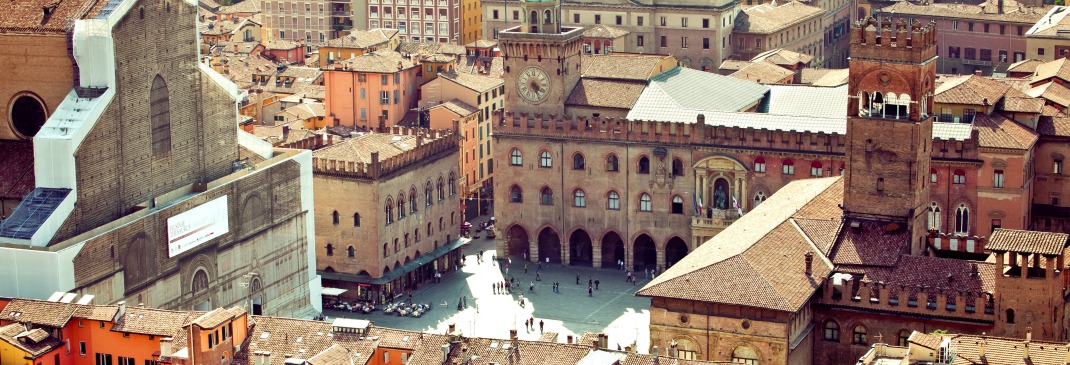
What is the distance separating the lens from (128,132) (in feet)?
313

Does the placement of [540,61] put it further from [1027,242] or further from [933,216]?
[1027,242]

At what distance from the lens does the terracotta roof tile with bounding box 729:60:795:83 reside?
13675 cm

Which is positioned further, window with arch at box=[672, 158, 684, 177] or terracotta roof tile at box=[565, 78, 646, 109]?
terracotta roof tile at box=[565, 78, 646, 109]

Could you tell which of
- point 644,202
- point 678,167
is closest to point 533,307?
point 644,202

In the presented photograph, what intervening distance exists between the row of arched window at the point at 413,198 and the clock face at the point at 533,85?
6344 mm

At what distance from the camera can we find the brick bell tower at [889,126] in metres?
93.5

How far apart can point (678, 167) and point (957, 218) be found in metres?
16.6

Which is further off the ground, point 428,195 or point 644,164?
point 644,164

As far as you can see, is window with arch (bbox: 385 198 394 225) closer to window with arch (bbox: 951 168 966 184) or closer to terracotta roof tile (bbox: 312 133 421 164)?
terracotta roof tile (bbox: 312 133 421 164)

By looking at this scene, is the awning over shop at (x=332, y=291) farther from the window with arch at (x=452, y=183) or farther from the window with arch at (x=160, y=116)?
the window with arch at (x=160, y=116)

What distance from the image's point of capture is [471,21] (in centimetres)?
18300

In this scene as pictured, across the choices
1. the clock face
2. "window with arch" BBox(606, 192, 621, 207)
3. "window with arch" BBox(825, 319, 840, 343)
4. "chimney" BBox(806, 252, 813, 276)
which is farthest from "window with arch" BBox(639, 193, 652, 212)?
"chimney" BBox(806, 252, 813, 276)

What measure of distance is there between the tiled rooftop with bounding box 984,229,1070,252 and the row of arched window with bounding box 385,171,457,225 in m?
40.1

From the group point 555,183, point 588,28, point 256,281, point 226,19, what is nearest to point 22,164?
point 256,281
